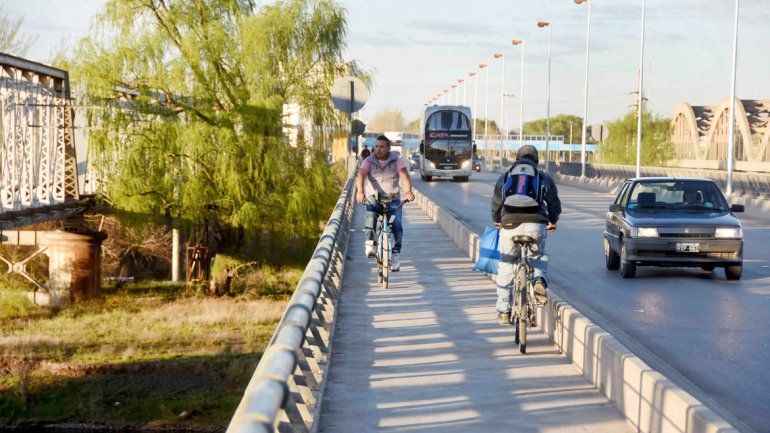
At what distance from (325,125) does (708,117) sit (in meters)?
113

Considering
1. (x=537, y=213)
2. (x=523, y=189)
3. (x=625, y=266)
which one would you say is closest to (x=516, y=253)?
(x=537, y=213)

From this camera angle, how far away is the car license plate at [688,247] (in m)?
17.0

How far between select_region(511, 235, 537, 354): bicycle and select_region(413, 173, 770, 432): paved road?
1.19 m

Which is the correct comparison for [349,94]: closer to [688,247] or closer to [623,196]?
[623,196]

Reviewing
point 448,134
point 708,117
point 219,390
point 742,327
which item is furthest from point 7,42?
point 708,117

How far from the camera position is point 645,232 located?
56.1 feet

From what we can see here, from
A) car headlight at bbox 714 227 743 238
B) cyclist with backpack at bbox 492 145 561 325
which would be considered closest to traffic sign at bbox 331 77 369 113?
car headlight at bbox 714 227 743 238

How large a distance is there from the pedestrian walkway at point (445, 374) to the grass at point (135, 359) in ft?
62.7

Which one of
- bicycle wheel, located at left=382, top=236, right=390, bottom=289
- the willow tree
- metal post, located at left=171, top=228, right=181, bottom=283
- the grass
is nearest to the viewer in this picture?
bicycle wheel, located at left=382, top=236, right=390, bottom=289

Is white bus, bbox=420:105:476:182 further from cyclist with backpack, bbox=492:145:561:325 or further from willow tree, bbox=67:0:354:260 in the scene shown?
cyclist with backpack, bbox=492:145:561:325

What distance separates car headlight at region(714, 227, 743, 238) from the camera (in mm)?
16969

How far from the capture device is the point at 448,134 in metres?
65.6

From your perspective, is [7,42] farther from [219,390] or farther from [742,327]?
[742,327]

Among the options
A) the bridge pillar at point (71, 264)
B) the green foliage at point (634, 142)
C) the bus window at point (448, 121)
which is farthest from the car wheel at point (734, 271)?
the green foliage at point (634, 142)
